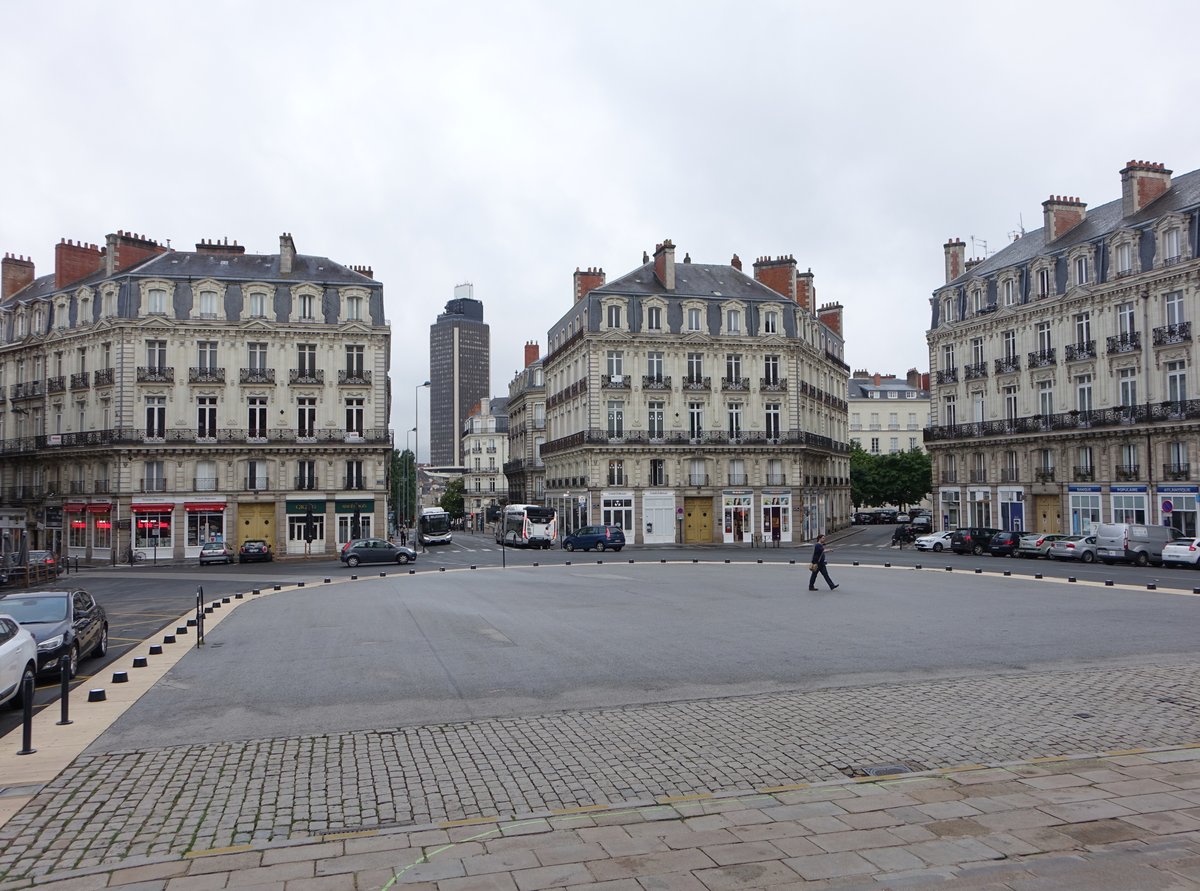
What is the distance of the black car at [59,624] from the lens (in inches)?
522

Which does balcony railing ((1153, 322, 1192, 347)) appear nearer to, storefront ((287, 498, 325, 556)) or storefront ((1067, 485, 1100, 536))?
storefront ((1067, 485, 1100, 536))

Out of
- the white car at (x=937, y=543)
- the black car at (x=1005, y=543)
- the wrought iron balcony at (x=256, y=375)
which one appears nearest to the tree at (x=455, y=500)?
the wrought iron balcony at (x=256, y=375)

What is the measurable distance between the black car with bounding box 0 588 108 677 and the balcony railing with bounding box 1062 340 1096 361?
45.8 m

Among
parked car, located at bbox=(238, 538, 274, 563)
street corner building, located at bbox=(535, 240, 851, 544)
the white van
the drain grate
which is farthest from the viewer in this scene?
street corner building, located at bbox=(535, 240, 851, 544)

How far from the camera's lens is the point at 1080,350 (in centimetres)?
4572

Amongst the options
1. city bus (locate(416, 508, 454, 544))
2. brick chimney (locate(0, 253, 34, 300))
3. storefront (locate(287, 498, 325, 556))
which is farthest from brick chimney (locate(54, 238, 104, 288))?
city bus (locate(416, 508, 454, 544))

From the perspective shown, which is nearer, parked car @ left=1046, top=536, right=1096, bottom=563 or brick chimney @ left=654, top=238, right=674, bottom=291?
parked car @ left=1046, top=536, right=1096, bottom=563

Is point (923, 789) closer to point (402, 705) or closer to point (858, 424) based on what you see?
point (402, 705)

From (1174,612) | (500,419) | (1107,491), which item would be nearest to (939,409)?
(1107,491)

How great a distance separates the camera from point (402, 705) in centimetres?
1096

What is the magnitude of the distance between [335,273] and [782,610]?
4063 centimetres

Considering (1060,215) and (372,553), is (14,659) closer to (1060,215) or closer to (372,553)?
(372,553)

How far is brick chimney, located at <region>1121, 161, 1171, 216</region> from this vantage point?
147ft

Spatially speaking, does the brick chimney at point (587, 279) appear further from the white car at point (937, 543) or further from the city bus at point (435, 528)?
the white car at point (937, 543)
